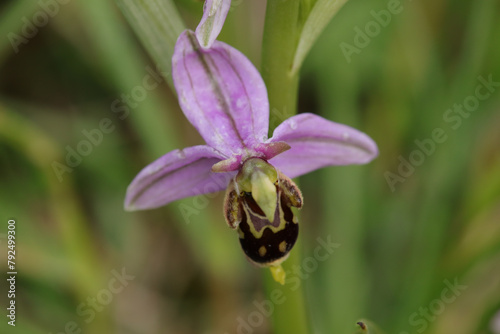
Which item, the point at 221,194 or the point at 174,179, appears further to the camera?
the point at 221,194

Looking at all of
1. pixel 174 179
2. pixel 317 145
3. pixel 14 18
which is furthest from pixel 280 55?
pixel 14 18

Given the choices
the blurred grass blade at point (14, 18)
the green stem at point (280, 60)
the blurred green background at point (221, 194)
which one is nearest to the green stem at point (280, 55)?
the green stem at point (280, 60)

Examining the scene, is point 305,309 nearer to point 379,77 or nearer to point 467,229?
point 467,229

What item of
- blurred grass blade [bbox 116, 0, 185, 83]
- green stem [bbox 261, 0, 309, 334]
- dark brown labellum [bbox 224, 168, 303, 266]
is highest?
blurred grass blade [bbox 116, 0, 185, 83]

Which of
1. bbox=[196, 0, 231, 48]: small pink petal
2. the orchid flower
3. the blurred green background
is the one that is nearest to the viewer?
bbox=[196, 0, 231, 48]: small pink petal

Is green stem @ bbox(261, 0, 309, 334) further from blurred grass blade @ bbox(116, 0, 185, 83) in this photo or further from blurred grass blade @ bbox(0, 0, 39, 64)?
blurred grass blade @ bbox(0, 0, 39, 64)

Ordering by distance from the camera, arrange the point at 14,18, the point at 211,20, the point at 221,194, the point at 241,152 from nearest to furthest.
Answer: the point at 211,20
the point at 241,152
the point at 14,18
the point at 221,194

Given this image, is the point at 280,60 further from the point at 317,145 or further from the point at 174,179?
the point at 174,179

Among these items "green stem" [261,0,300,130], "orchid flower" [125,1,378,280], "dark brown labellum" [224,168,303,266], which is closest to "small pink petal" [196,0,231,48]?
"orchid flower" [125,1,378,280]
